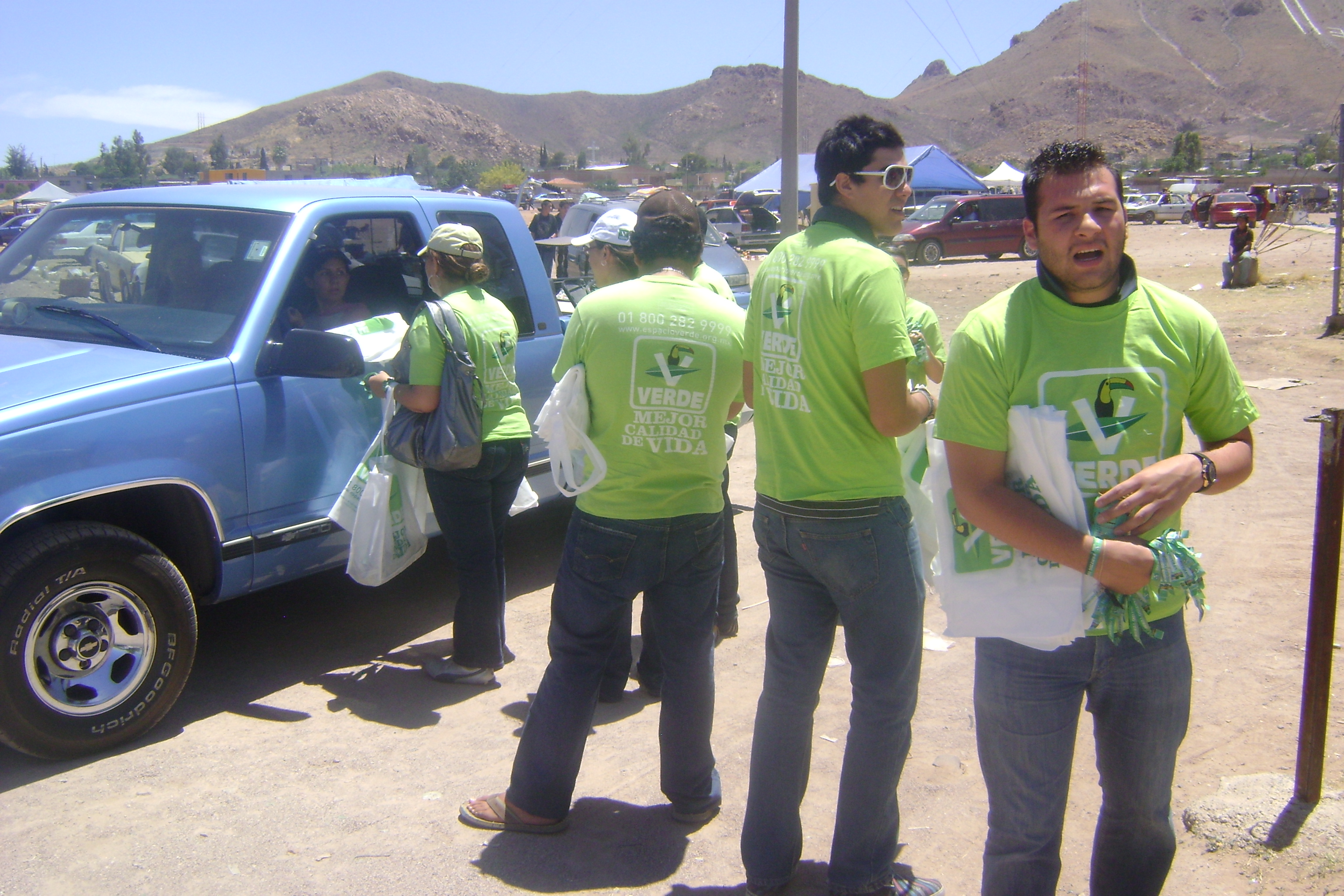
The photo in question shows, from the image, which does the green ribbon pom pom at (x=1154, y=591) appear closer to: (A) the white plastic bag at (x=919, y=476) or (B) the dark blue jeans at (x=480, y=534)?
(A) the white plastic bag at (x=919, y=476)

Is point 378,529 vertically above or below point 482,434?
below

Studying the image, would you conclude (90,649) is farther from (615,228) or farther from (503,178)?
(503,178)

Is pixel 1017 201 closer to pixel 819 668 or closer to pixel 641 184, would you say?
pixel 819 668

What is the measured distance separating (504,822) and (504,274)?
297cm

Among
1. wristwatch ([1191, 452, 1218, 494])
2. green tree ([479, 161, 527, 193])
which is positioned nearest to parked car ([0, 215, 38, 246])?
wristwatch ([1191, 452, 1218, 494])

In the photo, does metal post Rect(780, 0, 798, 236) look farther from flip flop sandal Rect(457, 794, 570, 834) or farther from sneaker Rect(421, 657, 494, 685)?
flip flop sandal Rect(457, 794, 570, 834)

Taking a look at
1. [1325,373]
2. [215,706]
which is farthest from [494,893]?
[1325,373]

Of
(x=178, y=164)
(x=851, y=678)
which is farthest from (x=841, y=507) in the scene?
(x=178, y=164)

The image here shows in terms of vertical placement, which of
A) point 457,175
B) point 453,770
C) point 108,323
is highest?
point 457,175

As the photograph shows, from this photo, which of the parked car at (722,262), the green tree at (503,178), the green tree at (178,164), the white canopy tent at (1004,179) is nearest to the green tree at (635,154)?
the green tree at (503,178)

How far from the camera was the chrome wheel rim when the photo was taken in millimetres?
3447

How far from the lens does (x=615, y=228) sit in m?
3.96

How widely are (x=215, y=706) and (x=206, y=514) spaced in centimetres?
80

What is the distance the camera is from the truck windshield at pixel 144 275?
4.11 meters
